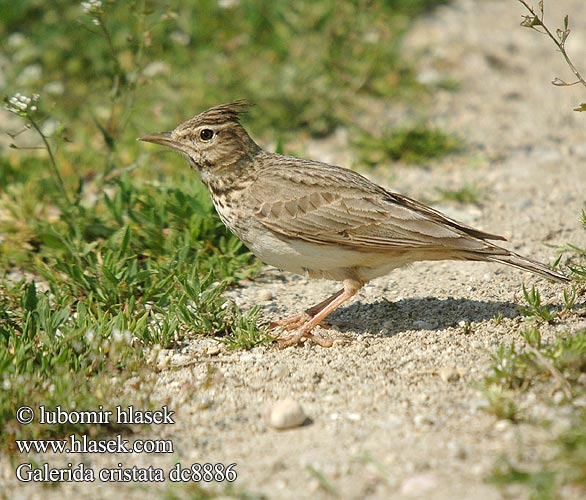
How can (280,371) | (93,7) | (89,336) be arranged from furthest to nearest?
1. (93,7)
2. (280,371)
3. (89,336)

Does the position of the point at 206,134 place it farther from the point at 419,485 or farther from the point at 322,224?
the point at 419,485

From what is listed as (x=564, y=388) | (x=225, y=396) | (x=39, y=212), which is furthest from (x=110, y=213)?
(x=564, y=388)

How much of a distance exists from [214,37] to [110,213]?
12.5 ft

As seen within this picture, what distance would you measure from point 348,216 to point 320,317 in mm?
699

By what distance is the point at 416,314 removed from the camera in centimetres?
583

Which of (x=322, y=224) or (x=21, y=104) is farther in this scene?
(x=21, y=104)

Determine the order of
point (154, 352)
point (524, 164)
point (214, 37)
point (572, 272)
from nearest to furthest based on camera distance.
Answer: point (154, 352) → point (572, 272) → point (524, 164) → point (214, 37)

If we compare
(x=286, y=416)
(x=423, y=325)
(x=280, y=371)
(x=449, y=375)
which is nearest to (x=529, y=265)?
(x=423, y=325)

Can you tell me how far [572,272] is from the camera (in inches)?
219

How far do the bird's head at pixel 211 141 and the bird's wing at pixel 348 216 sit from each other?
0.31 metres

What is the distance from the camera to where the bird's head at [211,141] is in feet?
19.8

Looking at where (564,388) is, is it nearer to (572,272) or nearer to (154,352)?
(572,272)

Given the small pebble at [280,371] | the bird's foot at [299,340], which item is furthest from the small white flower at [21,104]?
the small pebble at [280,371]

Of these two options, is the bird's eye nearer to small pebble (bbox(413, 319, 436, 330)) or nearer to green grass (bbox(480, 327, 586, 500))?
small pebble (bbox(413, 319, 436, 330))
